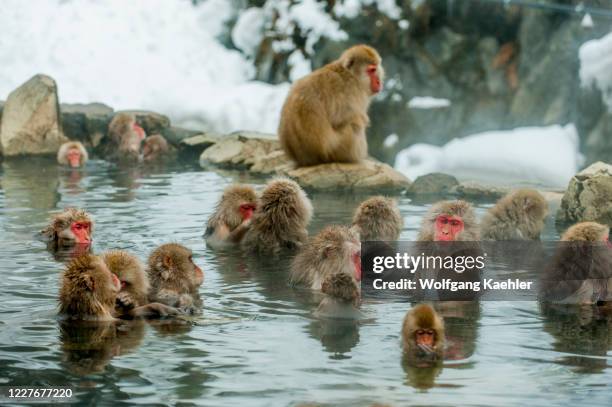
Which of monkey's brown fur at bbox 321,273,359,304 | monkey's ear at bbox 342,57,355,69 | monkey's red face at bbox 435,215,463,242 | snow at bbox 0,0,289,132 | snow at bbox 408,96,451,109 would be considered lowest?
monkey's brown fur at bbox 321,273,359,304

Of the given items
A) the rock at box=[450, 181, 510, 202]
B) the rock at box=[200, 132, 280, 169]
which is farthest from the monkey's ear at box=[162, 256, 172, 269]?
the rock at box=[200, 132, 280, 169]

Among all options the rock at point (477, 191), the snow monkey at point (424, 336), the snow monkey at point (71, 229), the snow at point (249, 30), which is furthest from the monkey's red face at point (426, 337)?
the snow at point (249, 30)

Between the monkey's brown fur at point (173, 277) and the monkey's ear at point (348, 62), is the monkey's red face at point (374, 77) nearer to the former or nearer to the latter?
the monkey's ear at point (348, 62)

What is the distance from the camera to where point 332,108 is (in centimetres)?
1240

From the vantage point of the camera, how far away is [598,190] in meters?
10.0

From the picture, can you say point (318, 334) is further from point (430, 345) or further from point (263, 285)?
point (263, 285)

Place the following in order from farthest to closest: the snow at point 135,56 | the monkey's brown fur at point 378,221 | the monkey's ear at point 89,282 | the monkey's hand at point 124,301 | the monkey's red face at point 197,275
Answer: the snow at point 135,56, the monkey's brown fur at point 378,221, the monkey's red face at point 197,275, the monkey's hand at point 124,301, the monkey's ear at point 89,282

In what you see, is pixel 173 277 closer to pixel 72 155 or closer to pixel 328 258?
pixel 328 258

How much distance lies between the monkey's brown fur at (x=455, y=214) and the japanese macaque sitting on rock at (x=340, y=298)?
1014 mm

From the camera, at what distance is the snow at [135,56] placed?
17.6 m

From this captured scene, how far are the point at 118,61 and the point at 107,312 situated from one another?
43.0ft

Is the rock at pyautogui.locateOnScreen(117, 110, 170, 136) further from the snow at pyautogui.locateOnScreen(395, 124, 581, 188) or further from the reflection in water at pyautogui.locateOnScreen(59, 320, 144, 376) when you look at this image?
the reflection in water at pyautogui.locateOnScreen(59, 320, 144, 376)

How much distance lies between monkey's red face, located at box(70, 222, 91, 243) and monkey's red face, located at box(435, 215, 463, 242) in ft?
9.33

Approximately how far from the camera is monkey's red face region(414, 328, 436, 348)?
5.71 metres
